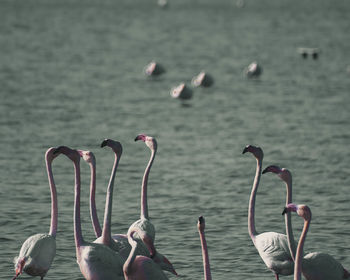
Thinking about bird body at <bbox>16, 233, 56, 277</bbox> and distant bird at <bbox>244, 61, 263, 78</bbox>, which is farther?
distant bird at <bbox>244, 61, 263, 78</bbox>

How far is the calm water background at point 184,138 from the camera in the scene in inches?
584

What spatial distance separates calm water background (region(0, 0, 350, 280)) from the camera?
14836 millimetres

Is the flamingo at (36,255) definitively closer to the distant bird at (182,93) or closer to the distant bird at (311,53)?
the distant bird at (182,93)

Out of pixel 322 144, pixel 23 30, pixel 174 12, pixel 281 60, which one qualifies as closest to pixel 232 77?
pixel 281 60

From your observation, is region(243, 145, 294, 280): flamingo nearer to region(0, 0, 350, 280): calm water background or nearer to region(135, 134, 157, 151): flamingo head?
region(0, 0, 350, 280): calm water background

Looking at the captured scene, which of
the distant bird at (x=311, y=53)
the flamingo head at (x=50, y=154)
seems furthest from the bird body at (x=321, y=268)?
the distant bird at (x=311, y=53)

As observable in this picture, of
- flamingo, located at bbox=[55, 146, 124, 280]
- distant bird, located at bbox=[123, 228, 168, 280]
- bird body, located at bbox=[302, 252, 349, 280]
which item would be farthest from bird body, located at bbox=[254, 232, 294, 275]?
flamingo, located at bbox=[55, 146, 124, 280]

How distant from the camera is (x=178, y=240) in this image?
14492mm

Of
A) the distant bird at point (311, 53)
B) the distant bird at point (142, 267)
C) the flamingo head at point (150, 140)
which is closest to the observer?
the distant bird at point (142, 267)

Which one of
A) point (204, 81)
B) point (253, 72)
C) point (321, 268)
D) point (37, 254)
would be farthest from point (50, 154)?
point (253, 72)

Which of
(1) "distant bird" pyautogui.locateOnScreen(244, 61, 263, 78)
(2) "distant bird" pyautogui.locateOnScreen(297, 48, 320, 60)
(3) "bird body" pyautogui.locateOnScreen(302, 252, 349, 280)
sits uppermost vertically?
(2) "distant bird" pyautogui.locateOnScreen(297, 48, 320, 60)

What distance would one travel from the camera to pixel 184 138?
2372 cm

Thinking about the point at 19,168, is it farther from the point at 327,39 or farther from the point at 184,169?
the point at 327,39

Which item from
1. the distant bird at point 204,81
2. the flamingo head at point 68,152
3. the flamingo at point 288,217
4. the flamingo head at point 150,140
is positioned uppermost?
the distant bird at point 204,81
